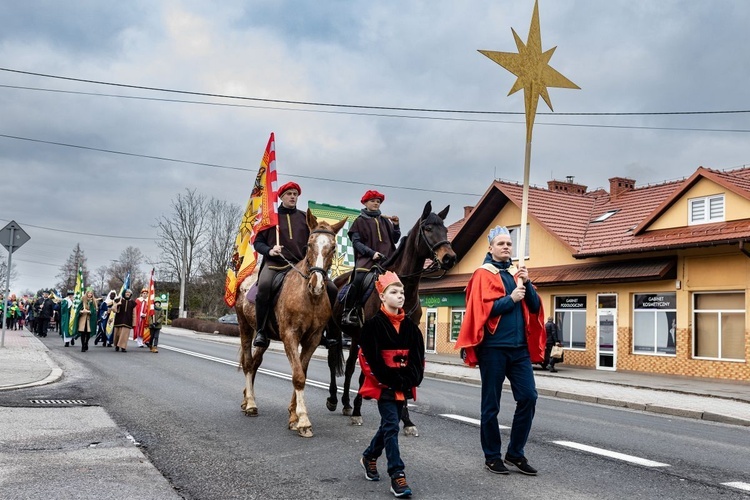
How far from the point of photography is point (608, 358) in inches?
1054

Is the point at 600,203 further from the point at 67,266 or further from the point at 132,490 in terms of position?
the point at 67,266

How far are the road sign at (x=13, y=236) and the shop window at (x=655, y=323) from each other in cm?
2015

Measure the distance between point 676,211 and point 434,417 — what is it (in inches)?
702

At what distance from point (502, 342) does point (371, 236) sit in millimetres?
3848

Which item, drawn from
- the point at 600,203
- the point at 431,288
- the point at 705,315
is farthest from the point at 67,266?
the point at 705,315

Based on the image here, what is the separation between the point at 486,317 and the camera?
242 inches

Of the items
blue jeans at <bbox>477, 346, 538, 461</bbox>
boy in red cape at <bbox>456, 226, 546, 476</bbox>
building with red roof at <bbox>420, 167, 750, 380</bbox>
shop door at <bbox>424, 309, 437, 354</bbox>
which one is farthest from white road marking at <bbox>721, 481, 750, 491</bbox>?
shop door at <bbox>424, 309, 437, 354</bbox>

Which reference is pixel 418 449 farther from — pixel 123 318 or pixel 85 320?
pixel 85 320

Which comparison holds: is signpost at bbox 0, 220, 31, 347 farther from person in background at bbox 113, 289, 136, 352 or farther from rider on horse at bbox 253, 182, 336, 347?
rider on horse at bbox 253, 182, 336, 347

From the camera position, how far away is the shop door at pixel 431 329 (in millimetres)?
37781

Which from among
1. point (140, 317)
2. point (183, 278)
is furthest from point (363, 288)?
point (183, 278)

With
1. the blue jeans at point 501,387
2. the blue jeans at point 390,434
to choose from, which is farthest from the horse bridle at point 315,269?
the blue jeans at point 390,434

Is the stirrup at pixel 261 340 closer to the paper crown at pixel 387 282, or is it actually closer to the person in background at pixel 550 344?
the paper crown at pixel 387 282

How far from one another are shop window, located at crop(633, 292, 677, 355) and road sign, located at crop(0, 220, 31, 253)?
66.1 feet
